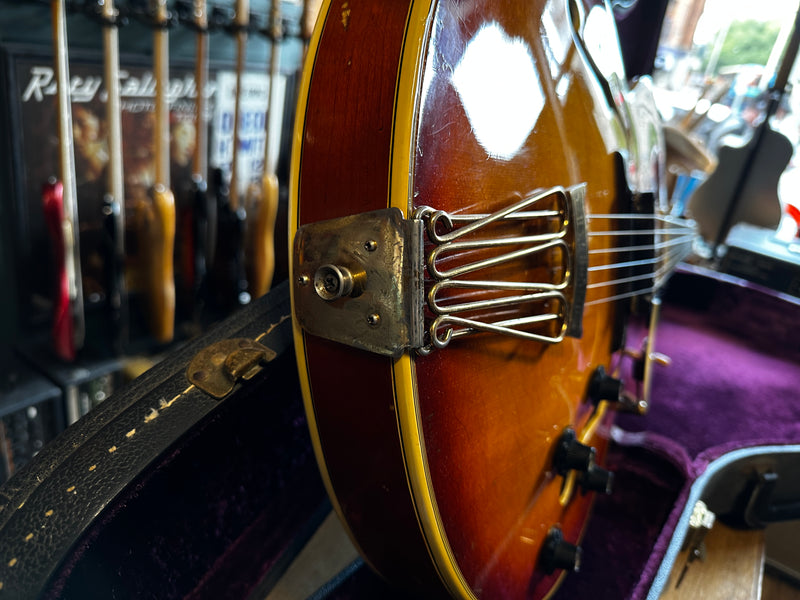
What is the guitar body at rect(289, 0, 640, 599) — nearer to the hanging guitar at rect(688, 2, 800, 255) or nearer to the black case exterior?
the black case exterior

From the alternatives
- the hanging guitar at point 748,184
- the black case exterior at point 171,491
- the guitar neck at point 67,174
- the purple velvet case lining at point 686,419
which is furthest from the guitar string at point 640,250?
the guitar neck at point 67,174

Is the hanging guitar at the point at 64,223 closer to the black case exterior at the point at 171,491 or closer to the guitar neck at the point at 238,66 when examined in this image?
the guitar neck at the point at 238,66

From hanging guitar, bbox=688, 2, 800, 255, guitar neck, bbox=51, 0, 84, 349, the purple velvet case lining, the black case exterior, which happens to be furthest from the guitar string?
guitar neck, bbox=51, 0, 84, 349

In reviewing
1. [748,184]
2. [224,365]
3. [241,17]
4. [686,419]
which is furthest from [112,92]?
[748,184]

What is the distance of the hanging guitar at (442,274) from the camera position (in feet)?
1.11

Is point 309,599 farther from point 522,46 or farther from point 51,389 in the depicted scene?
point 51,389

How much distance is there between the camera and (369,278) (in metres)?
0.34

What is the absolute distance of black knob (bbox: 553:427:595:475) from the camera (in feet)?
1.79

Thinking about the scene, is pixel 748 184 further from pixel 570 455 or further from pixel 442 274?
pixel 442 274

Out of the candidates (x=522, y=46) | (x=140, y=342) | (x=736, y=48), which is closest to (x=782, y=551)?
(x=522, y=46)

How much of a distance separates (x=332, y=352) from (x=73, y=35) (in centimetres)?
105

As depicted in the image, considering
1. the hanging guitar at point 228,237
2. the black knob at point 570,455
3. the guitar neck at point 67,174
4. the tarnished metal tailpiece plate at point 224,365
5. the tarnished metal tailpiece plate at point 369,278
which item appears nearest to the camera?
the tarnished metal tailpiece plate at point 369,278

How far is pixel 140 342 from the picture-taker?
1339 millimetres

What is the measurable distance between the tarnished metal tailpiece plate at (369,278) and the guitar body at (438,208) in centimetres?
1
